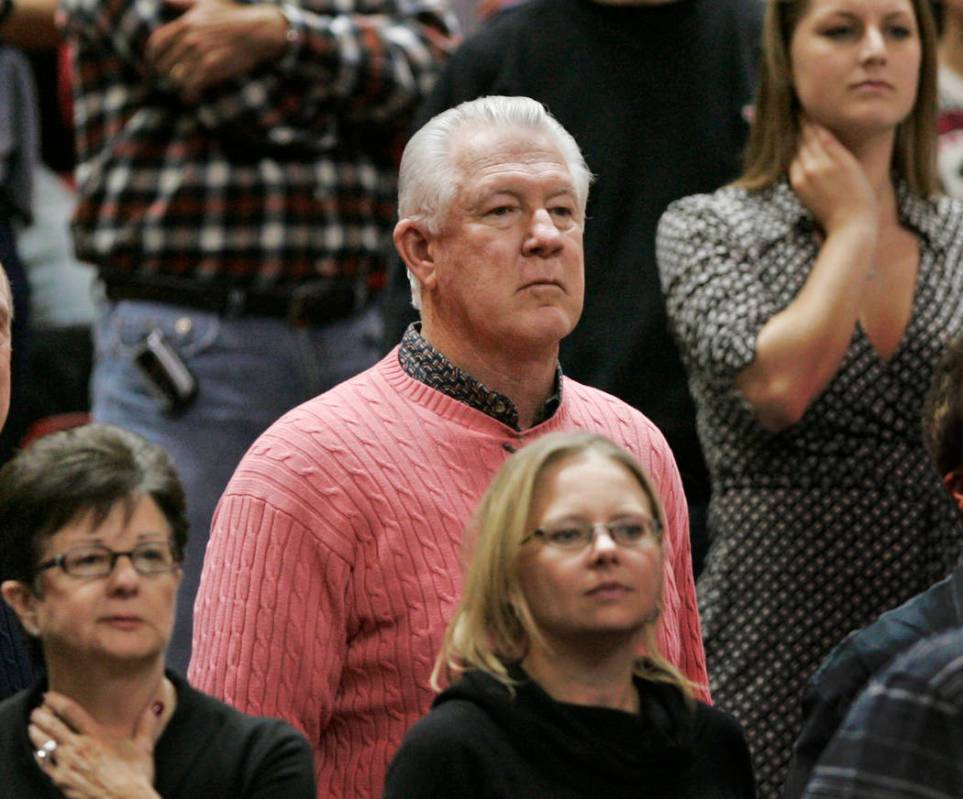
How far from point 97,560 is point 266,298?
227 cm

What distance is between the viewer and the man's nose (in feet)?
10.3

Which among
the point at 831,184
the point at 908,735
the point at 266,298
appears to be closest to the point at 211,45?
the point at 266,298

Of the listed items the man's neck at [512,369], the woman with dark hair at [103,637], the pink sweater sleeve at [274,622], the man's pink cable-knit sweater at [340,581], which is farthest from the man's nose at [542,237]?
the woman with dark hair at [103,637]

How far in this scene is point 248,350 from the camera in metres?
4.51

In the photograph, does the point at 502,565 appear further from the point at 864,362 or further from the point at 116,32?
the point at 116,32

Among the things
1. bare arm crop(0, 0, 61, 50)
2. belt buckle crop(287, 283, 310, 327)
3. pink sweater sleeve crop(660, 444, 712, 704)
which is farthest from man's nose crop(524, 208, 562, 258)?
→ bare arm crop(0, 0, 61, 50)

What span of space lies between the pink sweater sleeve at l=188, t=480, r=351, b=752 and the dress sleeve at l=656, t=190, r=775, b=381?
110 centimetres

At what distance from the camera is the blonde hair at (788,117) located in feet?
13.6

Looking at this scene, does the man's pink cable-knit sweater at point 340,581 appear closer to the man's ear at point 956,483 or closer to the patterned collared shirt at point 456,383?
the patterned collared shirt at point 456,383

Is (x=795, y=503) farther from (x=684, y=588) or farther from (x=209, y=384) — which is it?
(x=209, y=384)

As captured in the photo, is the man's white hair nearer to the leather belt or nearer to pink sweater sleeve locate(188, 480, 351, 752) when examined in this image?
pink sweater sleeve locate(188, 480, 351, 752)

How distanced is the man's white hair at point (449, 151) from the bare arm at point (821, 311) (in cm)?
69

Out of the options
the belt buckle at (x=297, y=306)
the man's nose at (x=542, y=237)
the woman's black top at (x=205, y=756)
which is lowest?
the belt buckle at (x=297, y=306)

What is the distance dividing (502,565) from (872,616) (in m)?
1.52
